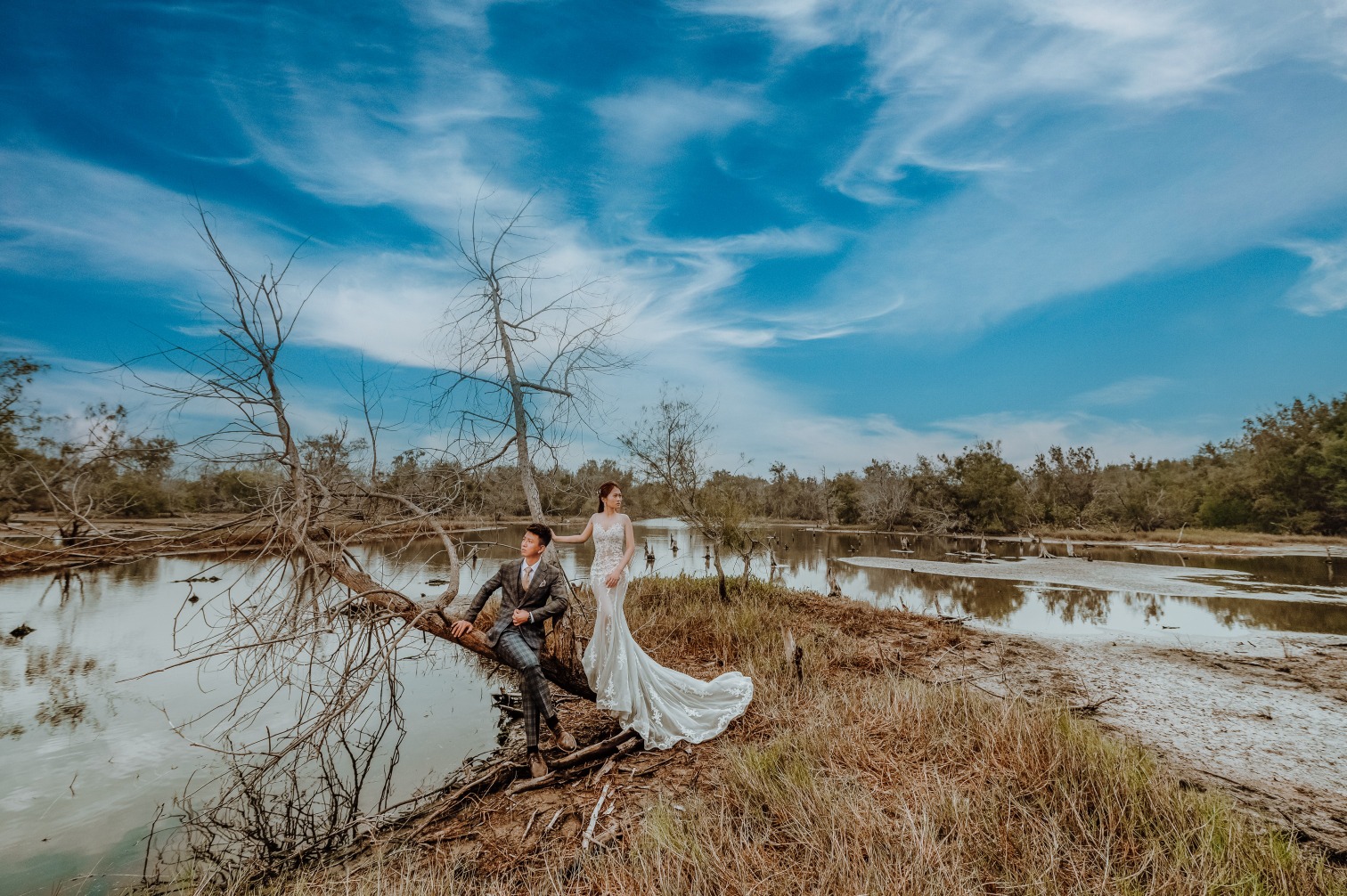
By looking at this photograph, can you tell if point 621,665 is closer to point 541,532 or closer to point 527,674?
point 527,674

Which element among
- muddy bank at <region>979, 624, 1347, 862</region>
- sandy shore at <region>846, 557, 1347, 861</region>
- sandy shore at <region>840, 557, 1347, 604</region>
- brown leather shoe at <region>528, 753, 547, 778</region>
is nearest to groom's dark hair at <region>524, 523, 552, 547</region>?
brown leather shoe at <region>528, 753, 547, 778</region>

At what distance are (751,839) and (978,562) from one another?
2856 cm

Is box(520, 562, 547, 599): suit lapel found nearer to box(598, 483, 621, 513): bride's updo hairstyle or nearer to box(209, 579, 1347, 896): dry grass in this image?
box(598, 483, 621, 513): bride's updo hairstyle

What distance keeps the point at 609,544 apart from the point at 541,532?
0.68m

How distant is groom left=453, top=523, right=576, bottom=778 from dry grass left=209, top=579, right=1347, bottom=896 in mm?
668

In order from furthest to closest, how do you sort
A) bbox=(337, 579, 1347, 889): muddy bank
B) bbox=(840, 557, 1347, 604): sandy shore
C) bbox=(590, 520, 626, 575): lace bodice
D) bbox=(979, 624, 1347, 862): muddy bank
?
bbox=(840, 557, 1347, 604): sandy shore → bbox=(590, 520, 626, 575): lace bodice → bbox=(979, 624, 1347, 862): muddy bank → bbox=(337, 579, 1347, 889): muddy bank

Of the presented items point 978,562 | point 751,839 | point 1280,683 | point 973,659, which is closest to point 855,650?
point 973,659

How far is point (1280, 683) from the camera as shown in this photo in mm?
8531

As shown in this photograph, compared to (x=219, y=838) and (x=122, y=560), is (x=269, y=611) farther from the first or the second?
(x=219, y=838)

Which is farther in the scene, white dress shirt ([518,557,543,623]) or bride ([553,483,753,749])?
bride ([553,483,753,749])

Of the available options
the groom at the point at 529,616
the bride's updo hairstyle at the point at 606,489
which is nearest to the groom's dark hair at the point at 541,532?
the groom at the point at 529,616

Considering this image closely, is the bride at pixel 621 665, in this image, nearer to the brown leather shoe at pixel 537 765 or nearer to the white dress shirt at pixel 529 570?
the white dress shirt at pixel 529 570

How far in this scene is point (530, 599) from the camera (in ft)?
17.3

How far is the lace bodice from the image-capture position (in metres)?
5.57
